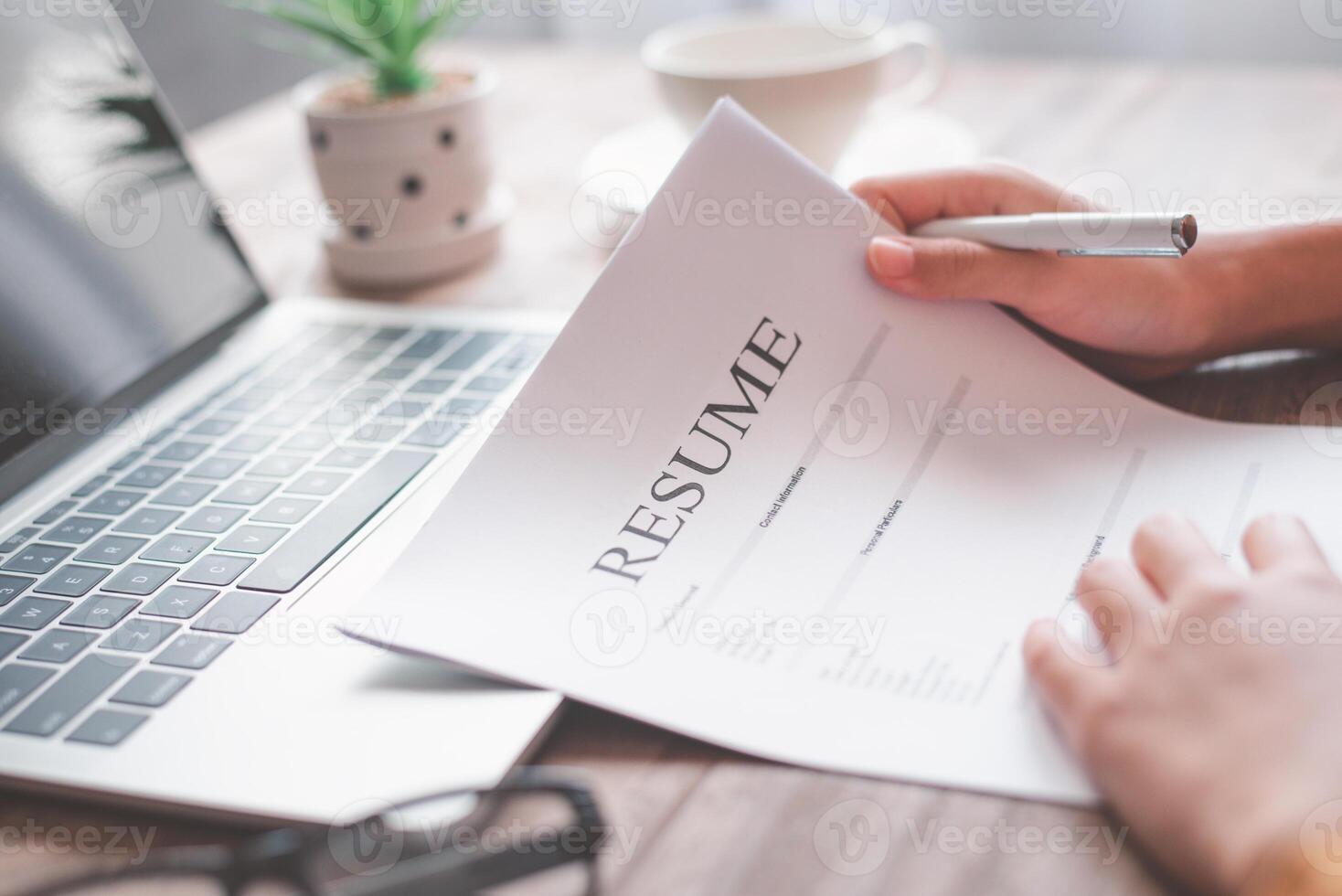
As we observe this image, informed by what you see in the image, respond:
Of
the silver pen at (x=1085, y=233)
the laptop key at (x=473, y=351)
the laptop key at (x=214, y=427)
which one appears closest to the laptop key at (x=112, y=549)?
the laptop key at (x=214, y=427)

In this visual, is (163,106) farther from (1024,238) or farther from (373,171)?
(1024,238)

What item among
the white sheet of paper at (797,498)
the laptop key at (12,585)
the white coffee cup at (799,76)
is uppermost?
the white coffee cup at (799,76)

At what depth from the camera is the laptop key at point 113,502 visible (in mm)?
537

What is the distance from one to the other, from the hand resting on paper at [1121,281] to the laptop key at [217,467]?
34 centimetres

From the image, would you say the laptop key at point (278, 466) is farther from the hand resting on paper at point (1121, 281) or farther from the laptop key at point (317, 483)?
the hand resting on paper at point (1121, 281)

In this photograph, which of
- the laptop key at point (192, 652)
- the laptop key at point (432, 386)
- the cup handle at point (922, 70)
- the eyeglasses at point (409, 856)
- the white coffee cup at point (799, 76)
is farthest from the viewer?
the cup handle at point (922, 70)

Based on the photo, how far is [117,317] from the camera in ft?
2.07

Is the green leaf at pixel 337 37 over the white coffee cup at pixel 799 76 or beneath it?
over

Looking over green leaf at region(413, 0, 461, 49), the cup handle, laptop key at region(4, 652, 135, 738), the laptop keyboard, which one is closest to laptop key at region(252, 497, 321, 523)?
the laptop keyboard

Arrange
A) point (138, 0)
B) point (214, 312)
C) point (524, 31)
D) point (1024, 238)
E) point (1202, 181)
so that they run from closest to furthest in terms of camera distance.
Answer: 1. point (1024, 238)
2. point (214, 312)
3. point (1202, 181)
4. point (138, 0)
5. point (524, 31)

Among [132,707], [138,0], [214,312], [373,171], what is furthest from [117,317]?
[138,0]

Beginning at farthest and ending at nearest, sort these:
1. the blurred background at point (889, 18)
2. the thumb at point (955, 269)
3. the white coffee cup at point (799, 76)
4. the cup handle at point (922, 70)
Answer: the blurred background at point (889, 18) → the cup handle at point (922, 70) → the white coffee cup at point (799, 76) → the thumb at point (955, 269)

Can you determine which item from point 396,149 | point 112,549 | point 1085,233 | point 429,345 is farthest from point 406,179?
point 1085,233

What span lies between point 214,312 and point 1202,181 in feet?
2.32
